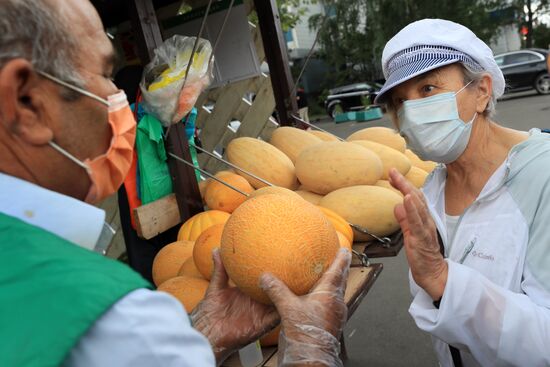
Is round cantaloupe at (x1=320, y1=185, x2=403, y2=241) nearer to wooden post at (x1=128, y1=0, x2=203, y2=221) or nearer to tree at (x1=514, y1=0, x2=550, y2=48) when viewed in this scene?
wooden post at (x1=128, y1=0, x2=203, y2=221)

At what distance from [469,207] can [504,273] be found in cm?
28

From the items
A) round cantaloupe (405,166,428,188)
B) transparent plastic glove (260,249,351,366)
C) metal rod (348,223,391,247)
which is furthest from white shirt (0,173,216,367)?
round cantaloupe (405,166,428,188)

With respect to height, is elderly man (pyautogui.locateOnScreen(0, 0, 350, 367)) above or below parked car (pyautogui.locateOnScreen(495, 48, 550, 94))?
above

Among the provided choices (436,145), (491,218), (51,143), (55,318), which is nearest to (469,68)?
(436,145)

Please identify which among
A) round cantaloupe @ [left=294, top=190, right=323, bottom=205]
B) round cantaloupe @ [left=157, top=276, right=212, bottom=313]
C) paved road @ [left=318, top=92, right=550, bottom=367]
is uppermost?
round cantaloupe @ [left=157, top=276, right=212, bottom=313]

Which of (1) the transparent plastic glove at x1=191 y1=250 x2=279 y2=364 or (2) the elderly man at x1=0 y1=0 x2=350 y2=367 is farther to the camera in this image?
(1) the transparent plastic glove at x1=191 y1=250 x2=279 y2=364

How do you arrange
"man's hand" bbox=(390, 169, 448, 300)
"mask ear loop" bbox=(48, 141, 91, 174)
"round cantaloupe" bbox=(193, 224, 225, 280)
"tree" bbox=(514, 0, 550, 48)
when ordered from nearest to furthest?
1. "mask ear loop" bbox=(48, 141, 91, 174)
2. "man's hand" bbox=(390, 169, 448, 300)
3. "round cantaloupe" bbox=(193, 224, 225, 280)
4. "tree" bbox=(514, 0, 550, 48)

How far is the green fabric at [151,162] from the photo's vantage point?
2.59 metres

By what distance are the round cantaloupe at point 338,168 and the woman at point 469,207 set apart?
2.13 feet

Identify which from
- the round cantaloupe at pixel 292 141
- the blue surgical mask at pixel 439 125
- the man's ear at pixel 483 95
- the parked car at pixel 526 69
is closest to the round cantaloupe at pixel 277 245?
the blue surgical mask at pixel 439 125

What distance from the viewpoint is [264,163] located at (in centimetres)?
293

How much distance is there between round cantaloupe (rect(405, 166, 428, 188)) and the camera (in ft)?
9.76

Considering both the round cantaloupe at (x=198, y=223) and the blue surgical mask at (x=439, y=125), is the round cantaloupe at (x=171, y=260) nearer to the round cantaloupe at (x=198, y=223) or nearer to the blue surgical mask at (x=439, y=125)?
the round cantaloupe at (x=198, y=223)

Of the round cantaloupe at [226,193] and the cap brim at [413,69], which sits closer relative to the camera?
the cap brim at [413,69]
